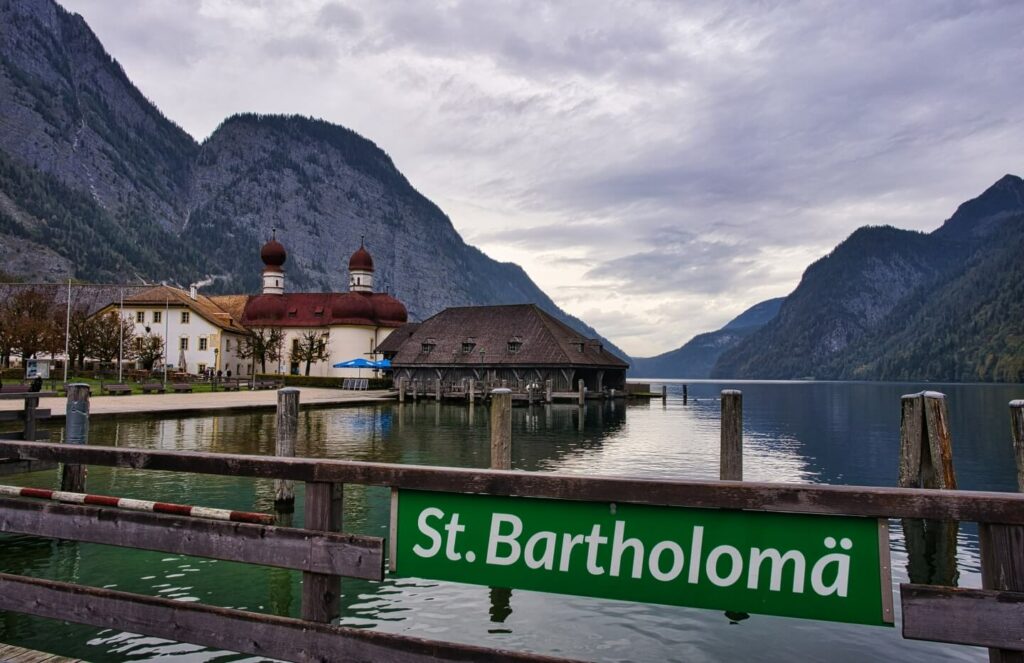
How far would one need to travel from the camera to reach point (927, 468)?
551 inches

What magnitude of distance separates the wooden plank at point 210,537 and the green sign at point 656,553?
253 mm

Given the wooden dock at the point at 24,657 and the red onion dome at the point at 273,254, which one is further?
the red onion dome at the point at 273,254

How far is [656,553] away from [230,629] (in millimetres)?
2602

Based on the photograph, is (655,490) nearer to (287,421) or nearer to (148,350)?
Answer: (287,421)

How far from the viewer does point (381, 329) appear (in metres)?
90.4

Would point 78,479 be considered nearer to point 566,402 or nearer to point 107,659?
point 107,659

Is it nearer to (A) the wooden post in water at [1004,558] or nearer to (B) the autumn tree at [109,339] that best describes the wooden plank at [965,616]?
(A) the wooden post in water at [1004,558]

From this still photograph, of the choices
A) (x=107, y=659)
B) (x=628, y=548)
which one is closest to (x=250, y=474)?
(x=628, y=548)

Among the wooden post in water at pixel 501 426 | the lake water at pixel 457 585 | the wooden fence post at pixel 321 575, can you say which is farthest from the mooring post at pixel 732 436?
the wooden fence post at pixel 321 575

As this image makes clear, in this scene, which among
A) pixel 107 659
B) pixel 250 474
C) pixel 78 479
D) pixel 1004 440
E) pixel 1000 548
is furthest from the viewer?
pixel 1004 440

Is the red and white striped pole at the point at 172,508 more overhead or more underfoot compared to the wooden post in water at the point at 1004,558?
more underfoot

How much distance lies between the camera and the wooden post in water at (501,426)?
10.2 m

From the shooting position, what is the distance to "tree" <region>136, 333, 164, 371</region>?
7181cm

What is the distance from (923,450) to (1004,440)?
26.5 m
